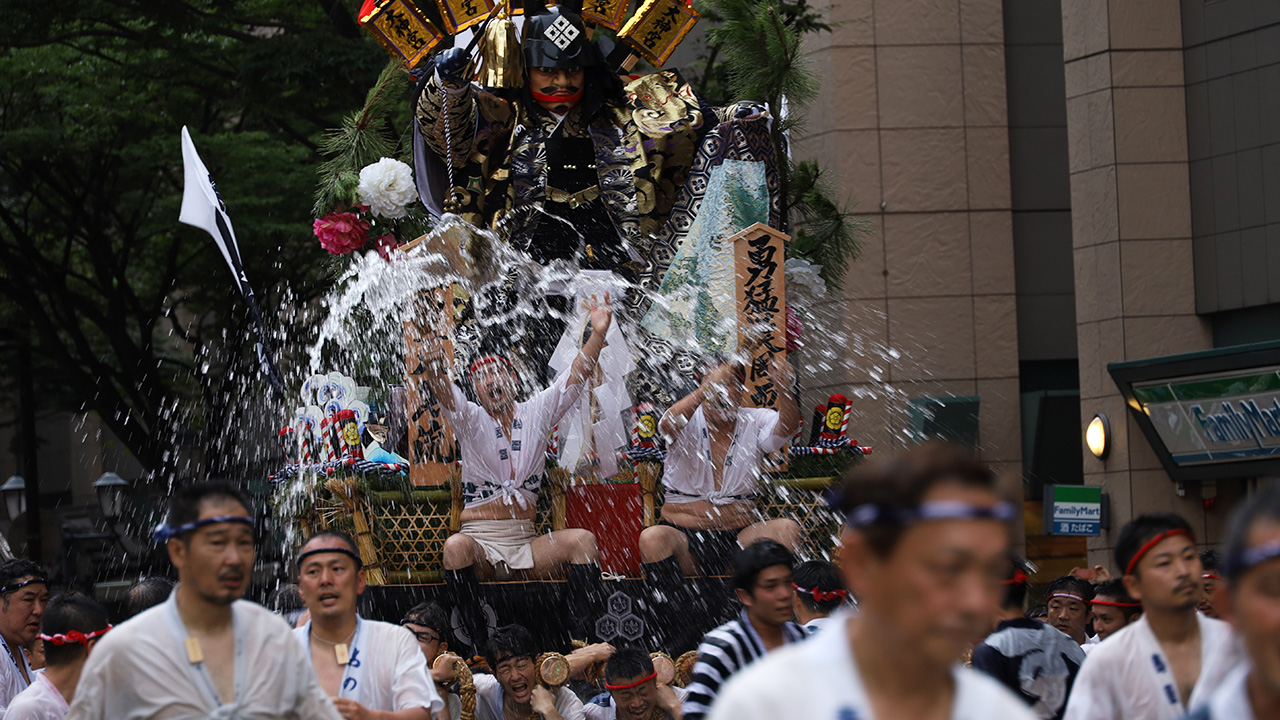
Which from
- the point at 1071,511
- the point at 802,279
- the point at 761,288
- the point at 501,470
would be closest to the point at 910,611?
the point at 501,470

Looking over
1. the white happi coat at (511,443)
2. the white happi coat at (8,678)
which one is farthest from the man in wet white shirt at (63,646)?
the white happi coat at (511,443)

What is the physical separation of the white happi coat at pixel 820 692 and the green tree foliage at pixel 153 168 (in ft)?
45.3

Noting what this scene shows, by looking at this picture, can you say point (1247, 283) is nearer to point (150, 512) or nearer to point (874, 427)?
point (874, 427)

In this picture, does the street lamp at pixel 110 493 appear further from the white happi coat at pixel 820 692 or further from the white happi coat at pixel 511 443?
the white happi coat at pixel 820 692

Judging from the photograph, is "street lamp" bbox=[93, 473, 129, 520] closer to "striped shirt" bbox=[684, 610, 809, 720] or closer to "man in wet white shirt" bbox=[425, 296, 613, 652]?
"man in wet white shirt" bbox=[425, 296, 613, 652]

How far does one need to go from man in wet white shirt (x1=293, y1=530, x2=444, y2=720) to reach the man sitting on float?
3.55 metres

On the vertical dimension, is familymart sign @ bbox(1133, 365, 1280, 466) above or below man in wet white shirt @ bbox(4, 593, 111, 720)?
above

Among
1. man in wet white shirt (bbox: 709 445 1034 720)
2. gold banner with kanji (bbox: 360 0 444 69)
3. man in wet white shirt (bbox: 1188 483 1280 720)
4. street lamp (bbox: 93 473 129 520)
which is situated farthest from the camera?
street lamp (bbox: 93 473 129 520)

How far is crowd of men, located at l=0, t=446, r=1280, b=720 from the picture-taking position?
105 inches

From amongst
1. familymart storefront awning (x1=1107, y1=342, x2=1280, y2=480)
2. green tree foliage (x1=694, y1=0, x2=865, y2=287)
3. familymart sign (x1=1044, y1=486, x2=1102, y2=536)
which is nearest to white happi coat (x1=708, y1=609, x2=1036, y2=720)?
green tree foliage (x1=694, y1=0, x2=865, y2=287)

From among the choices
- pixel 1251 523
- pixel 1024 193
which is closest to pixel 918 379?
pixel 1024 193

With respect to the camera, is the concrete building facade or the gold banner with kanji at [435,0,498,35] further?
the concrete building facade

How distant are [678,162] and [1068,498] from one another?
5934mm

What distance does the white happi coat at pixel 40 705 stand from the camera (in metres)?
5.84
